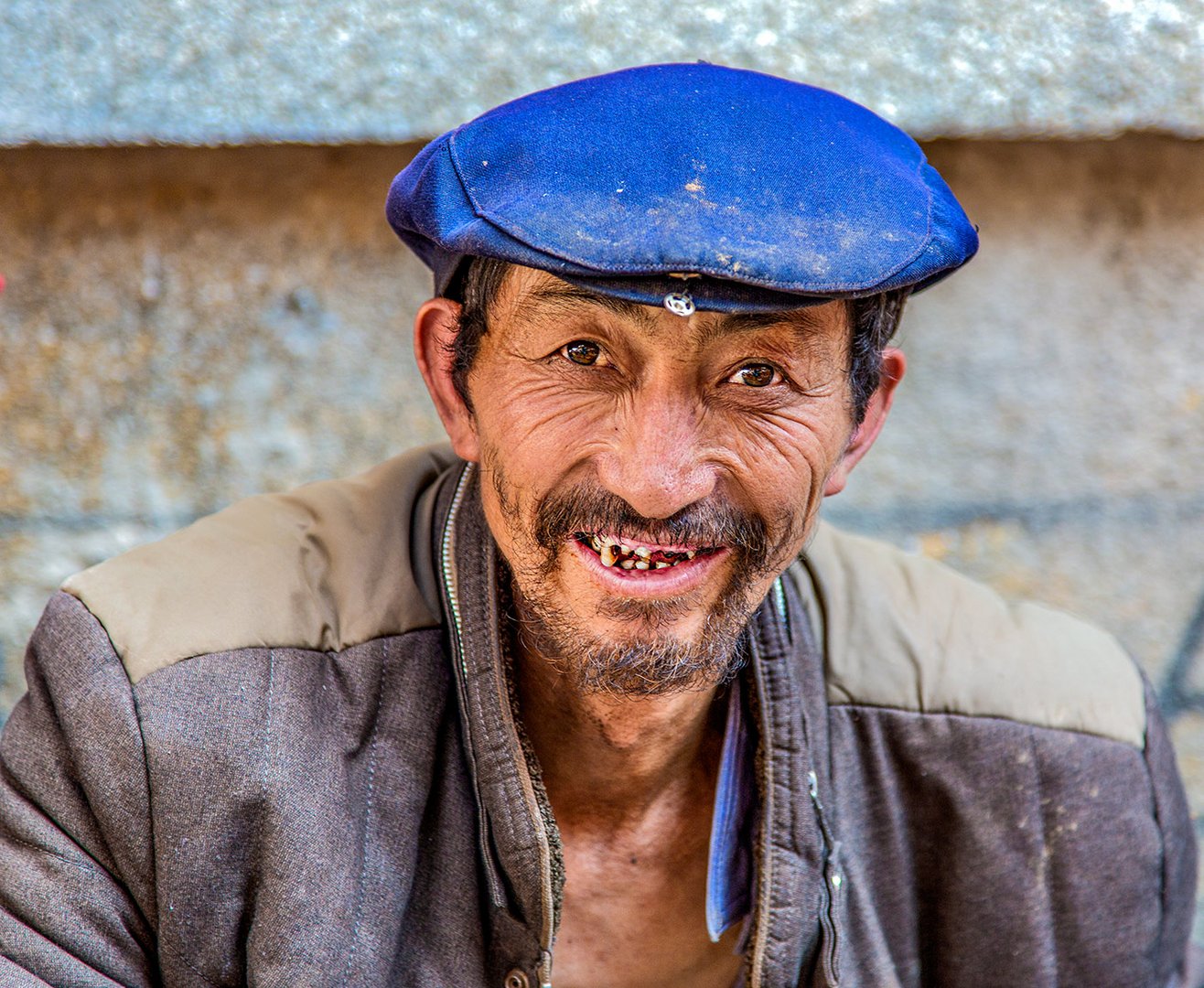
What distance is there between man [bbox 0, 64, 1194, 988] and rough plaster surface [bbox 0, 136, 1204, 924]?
0.52 meters

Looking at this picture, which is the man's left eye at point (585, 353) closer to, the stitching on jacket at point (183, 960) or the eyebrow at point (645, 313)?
the eyebrow at point (645, 313)

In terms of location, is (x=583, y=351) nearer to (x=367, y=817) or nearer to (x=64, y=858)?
(x=367, y=817)

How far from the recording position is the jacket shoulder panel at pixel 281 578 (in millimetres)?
1634

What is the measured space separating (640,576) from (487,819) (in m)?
0.40

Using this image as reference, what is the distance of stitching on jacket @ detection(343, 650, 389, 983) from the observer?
163 centimetres

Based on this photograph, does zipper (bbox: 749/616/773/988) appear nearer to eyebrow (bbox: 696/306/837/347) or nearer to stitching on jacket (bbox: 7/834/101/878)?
eyebrow (bbox: 696/306/837/347)

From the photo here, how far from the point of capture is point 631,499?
60.9 inches

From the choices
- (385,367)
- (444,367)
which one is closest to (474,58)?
(385,367)

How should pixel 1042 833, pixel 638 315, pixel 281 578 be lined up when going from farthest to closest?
1. pixel 1042 833
2. pixel 281 578
3. pixel 638 315

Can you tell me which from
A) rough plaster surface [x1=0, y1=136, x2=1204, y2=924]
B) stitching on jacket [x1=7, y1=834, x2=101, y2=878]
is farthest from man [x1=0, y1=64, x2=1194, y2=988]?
rough plaster surface [x1=0, y1=136, x2=1204, y2=924]

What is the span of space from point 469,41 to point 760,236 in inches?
40.2

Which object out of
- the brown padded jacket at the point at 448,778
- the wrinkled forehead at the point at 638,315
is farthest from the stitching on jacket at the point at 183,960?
the wrinkled forehead at the point at 638,315

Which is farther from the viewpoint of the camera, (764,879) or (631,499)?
(764,879)

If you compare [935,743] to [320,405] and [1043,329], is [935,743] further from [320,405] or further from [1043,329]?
[320,405]
